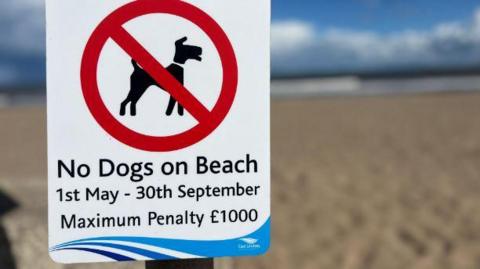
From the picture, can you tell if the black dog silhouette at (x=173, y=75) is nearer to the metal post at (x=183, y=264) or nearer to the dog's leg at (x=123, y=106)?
the dog's leg at (x=123, y=106)

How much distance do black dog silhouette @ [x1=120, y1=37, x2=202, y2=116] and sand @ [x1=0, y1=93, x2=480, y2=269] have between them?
3.11 feet

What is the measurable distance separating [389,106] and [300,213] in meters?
5.24

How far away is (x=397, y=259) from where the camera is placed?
3332 millimetres

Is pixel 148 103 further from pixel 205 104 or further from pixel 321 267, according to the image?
pixel 321 267

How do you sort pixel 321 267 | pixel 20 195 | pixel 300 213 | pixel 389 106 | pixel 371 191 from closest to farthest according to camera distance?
pixel 20 195, pixel 321 267, pixel 300 213, pixel 371 191, pixel 389 106

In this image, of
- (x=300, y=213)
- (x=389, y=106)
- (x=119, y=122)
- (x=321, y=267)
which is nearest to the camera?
(x=119, y=122)

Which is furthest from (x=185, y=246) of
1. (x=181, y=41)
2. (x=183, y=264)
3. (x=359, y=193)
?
(x=359, y=193)

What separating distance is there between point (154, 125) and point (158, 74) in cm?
7

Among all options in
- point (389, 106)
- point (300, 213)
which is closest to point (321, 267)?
point (300, 213)

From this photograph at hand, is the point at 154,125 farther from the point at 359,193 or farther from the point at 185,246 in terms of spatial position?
the point at 359,193

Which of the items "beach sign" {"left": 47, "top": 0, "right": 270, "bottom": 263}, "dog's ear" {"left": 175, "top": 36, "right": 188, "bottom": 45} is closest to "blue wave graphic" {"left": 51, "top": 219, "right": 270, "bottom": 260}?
"beach sign" {"left": 47, "top": 0, "right": 270, "bottom": 263}

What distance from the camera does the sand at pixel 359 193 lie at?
10.6 feet

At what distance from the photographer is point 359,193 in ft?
14.8

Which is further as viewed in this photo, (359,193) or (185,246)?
(359,193)
